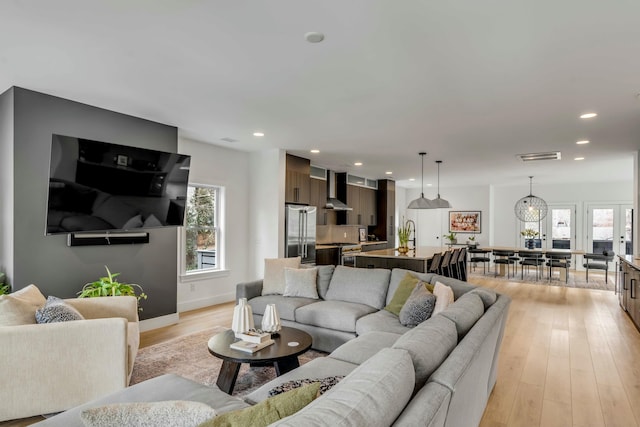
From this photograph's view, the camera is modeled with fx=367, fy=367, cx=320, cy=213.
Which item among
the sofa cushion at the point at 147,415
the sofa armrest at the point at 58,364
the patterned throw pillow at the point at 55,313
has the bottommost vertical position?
the sofa armrest at the point at 58,364

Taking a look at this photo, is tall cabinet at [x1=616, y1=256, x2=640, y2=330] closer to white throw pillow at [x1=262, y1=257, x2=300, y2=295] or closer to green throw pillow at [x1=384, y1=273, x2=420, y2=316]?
green throw pillow at [x1=384, y1=273, x2=420, y2=316]

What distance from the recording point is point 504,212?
1167cm

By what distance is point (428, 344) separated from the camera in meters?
1.79

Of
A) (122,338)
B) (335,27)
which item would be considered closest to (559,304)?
(335,27)

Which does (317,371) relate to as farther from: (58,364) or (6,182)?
(6,182)

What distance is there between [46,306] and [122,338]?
621mm

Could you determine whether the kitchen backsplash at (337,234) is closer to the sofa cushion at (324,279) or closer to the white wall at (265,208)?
the white wall at (265,208)

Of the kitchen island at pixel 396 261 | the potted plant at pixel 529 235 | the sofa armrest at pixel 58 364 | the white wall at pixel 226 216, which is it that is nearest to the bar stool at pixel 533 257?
the potted plant at pixel 529 235

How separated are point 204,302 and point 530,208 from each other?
31.2 feet

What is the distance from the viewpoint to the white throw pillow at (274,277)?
458 cm

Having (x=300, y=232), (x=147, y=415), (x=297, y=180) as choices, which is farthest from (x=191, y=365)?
(x=297, y=180)

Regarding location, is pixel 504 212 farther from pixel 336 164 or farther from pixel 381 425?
pixel 381 425

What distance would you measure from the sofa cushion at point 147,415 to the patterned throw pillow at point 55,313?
1.99 metres

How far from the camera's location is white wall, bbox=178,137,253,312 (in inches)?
228
